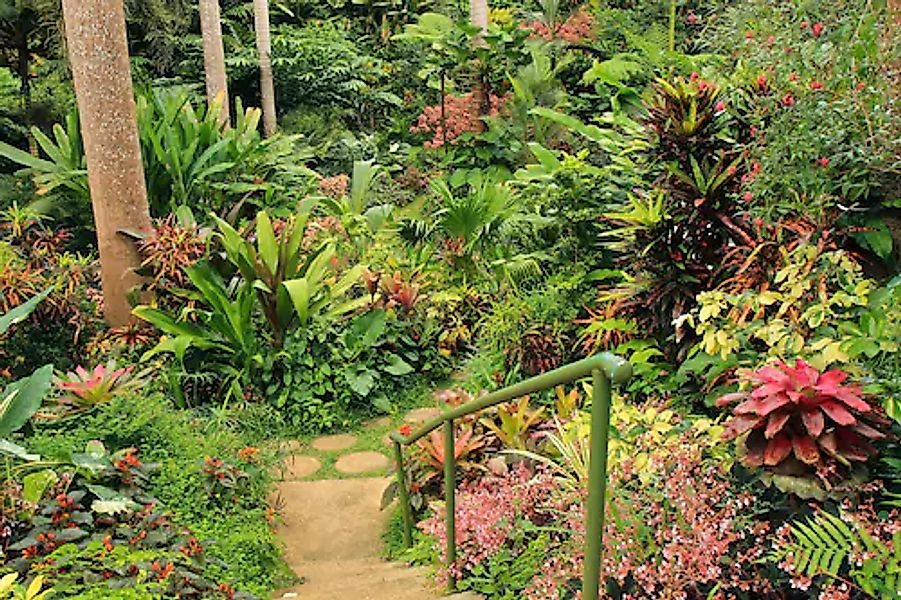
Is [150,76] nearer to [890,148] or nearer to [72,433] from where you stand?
[72,433]

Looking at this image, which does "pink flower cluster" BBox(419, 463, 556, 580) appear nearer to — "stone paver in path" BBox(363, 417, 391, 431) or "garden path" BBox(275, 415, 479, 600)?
"garden path" BBox(275, 415, 479, 600)

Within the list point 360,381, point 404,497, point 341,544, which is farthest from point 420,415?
point 404,497

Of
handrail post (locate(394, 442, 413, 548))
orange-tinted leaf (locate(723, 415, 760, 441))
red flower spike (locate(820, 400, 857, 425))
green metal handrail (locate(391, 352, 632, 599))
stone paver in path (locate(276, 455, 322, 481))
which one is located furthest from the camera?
stone paver in path (locate(276, 455, 322, 481))

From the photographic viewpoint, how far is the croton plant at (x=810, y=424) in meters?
2.02

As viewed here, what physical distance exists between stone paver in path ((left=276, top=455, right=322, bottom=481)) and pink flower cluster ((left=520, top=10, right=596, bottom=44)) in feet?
22.5

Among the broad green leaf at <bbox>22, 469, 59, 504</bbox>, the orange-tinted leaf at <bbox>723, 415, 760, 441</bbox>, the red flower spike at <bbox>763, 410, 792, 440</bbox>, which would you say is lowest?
the broad green leaf at <bbox>22, 469, 59, 504</bbox>

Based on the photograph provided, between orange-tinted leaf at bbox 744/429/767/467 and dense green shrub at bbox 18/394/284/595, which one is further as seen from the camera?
dense green shrub at bbox 18/394/284/595

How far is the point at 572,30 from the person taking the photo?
9.65 m

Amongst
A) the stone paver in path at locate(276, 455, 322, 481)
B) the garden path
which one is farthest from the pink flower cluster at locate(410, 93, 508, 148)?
the stone paver in path at locate(276, 455, 322, 481)

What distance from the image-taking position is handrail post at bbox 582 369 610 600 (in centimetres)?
159

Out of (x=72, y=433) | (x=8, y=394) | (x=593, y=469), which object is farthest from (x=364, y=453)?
(x=593, y=469)

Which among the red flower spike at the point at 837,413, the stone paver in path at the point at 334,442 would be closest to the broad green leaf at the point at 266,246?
the stone paver in path at the point at 334,442

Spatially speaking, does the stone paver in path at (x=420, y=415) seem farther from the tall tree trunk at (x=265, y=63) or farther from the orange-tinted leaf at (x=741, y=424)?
the tall tree trunk at (x=265, y=63)

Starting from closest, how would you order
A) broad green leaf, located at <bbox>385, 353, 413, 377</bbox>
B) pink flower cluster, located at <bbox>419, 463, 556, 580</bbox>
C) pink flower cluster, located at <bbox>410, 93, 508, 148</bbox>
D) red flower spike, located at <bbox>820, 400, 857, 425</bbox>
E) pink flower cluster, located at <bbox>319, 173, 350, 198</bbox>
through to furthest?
red flower spike, located at <bbox>820, 400, 857, 425</bbox> < pink flower cluster, located at <bbox>419, 463, 556, 580</bbox> < broad green leaf, located at <bbox>385, 353, 413, 377</bbox> < pink flower cluster, located at <bbox>319, 173, 350, 198</bbox> < pink flower cluster, located at <bbox>410, 93, 508, 148</bbox>
